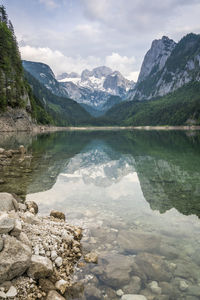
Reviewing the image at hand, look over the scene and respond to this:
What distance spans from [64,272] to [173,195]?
12.9 metres

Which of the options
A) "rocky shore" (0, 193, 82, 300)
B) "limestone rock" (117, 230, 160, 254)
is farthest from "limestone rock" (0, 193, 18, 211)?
"limestone rock" (117, 230, 160, 254)

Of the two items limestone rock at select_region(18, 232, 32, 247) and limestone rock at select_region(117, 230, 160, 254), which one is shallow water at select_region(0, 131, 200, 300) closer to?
limestone rock at select_region(117, 230, 160, 254)

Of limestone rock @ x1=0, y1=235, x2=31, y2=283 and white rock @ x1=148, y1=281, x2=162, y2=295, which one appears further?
white rock @ x1=148, y1=281, x2=162, y2=295

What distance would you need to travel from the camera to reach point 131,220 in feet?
45.0

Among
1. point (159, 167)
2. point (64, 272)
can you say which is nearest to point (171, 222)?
point (64, 272)

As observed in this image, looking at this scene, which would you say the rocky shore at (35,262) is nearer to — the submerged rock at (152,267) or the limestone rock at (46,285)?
the limestone rock at (46,285)

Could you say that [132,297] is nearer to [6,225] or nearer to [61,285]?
[61,285]

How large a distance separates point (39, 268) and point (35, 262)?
242 mm

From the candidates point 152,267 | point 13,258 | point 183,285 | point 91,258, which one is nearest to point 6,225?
point 13,258

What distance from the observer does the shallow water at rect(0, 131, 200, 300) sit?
26.8 ft

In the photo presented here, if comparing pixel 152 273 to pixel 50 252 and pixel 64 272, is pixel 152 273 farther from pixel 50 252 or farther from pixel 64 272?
pixel 50 252

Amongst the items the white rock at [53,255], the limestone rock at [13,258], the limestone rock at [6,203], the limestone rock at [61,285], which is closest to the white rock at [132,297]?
the limestone rock at [61,285]

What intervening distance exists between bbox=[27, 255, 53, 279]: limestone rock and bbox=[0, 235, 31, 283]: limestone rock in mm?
190

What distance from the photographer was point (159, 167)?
30422mm
